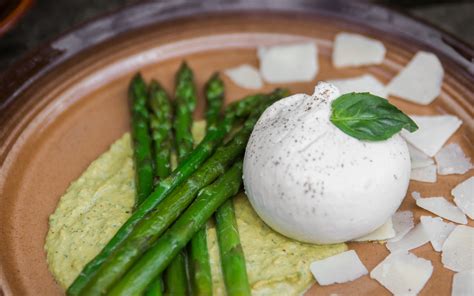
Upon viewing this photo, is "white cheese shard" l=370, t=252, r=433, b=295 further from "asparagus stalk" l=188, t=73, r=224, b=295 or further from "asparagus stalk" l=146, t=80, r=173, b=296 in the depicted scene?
"asparagus stalk" l=146, t=80, r=173, b=296

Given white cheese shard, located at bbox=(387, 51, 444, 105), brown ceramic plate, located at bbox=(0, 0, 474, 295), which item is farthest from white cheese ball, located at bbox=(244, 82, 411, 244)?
white cheese shard, located at bbox=(387, 51, 444, 105)

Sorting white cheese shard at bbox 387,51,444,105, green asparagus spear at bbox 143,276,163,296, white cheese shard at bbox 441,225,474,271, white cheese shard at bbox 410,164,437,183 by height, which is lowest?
white cheese shard at bbox 441,225,474,271

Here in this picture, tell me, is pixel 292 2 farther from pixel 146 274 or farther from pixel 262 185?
pixel 146 274

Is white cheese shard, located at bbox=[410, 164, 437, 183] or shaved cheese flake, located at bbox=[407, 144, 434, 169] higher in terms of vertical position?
shaved cheese flake, located at bbox=[407, 144, 434, 169]

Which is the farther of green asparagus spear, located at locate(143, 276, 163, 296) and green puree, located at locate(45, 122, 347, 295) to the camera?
green puree, located at locate(45, 122, 347, 295)

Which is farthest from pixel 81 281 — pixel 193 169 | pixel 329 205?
pixel 329 205

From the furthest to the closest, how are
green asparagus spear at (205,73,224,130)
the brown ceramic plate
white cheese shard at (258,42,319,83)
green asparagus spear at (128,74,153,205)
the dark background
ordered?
the dark background
white cheese shard at (258,42,319,83)
green asparagus spear at (205,73,224,130)
green asparagus spear at (128,74,153,205)
the brown ceramic plate
